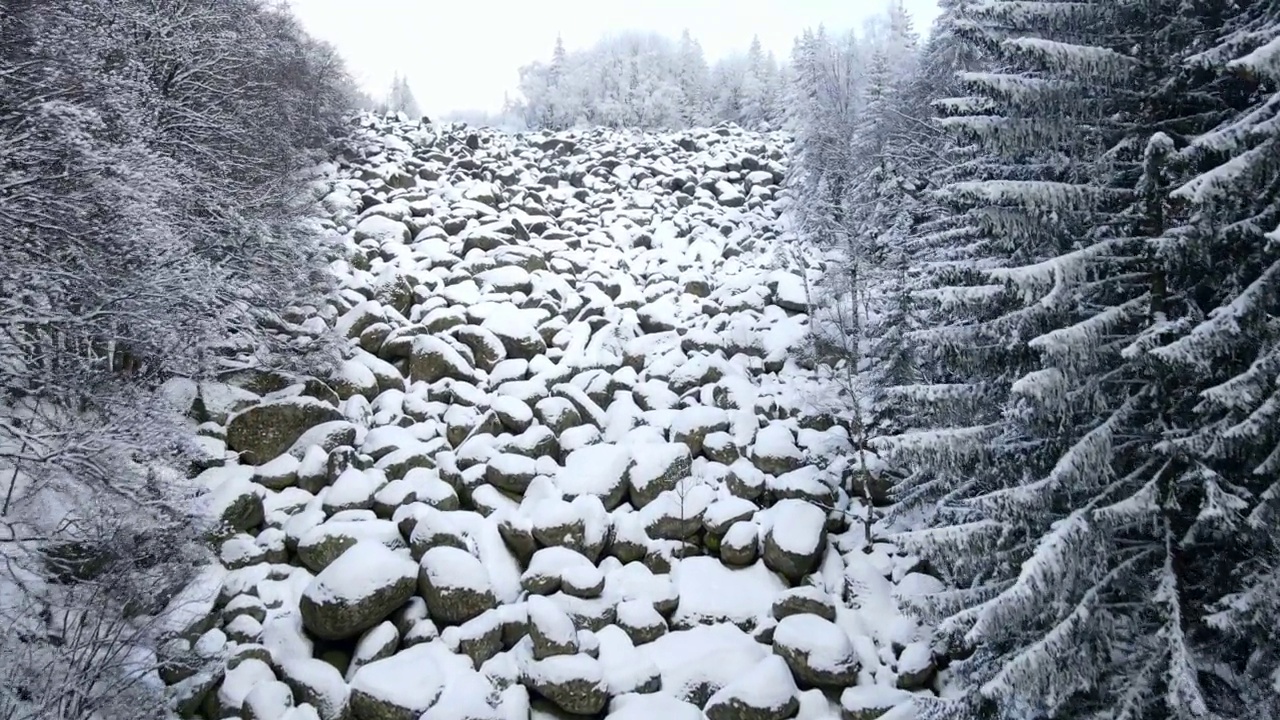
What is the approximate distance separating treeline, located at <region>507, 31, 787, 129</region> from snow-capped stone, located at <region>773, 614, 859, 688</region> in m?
29.7

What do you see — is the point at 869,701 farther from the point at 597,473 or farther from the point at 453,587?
the point at 453,587

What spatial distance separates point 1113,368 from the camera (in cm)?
602

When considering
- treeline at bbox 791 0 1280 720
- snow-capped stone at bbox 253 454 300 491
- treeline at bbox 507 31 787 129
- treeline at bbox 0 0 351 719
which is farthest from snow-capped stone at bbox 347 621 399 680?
treeline at bbox 507 31 787 129

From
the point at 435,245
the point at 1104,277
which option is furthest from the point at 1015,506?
the point at 435,245

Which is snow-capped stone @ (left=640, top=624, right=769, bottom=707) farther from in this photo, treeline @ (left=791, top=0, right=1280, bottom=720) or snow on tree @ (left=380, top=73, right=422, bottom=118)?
snow on tree @ (left=380, top=73, right=422, bottom=118)

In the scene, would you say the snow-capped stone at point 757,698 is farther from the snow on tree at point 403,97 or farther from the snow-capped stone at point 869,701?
the snow on tree at point 403,97

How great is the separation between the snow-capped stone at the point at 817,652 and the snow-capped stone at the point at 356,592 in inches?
207

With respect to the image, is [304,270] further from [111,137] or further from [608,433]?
[608,433]

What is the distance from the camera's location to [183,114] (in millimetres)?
11070

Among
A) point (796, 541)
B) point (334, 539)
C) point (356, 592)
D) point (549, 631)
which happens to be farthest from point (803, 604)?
point (334, 539)

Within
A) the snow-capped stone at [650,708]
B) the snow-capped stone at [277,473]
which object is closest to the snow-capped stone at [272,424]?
the snow-capped stone at [277,473]

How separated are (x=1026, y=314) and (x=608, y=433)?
25.6 feet

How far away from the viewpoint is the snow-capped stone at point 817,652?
8.38 meters

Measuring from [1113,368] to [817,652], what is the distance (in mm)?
5017
